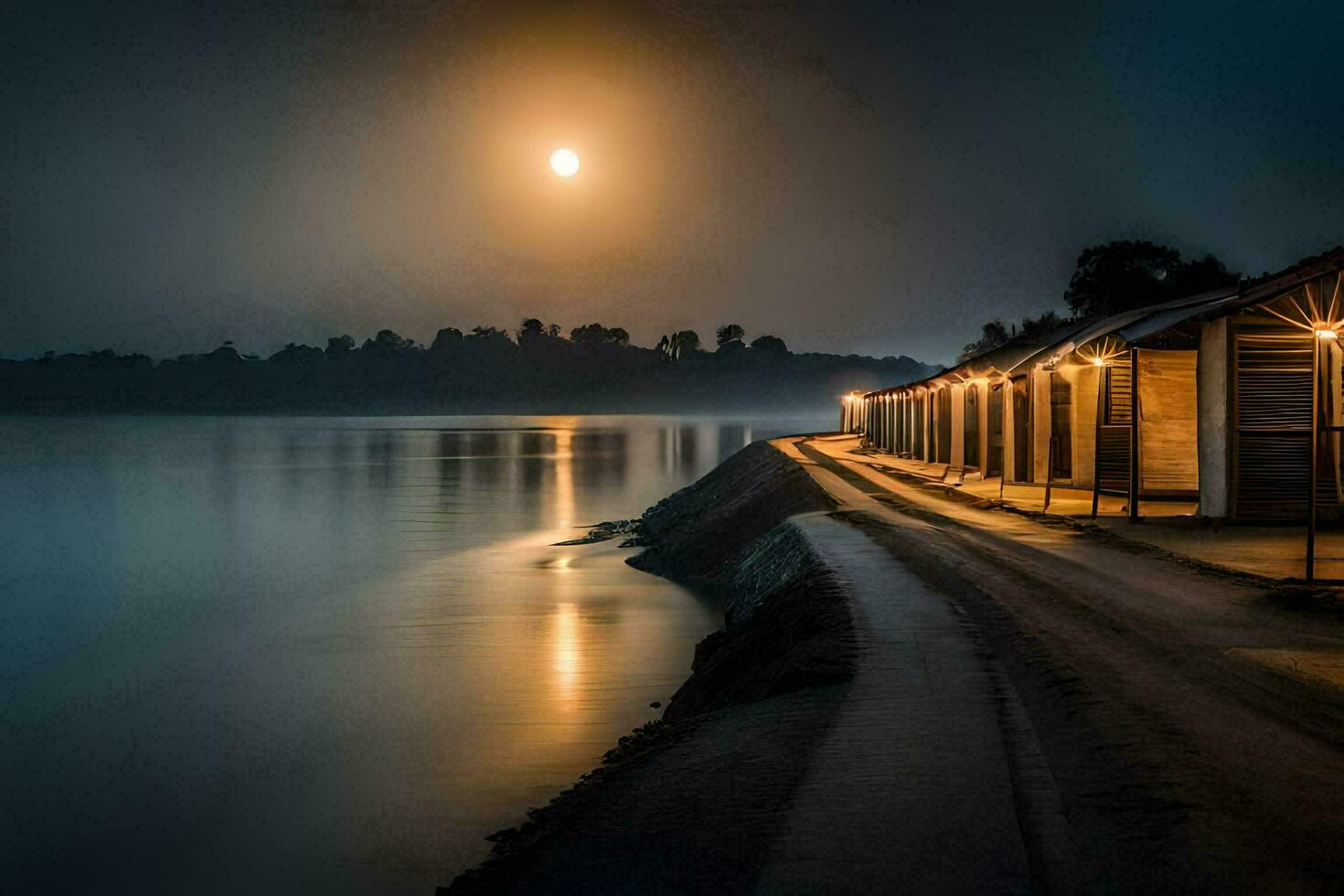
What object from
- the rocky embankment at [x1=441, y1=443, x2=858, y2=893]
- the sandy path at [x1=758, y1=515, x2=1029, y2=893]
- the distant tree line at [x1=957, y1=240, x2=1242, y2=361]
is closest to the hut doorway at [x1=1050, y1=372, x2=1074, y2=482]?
the rocky embankment at [x1=441, y1=443, x2=858, y2=893]

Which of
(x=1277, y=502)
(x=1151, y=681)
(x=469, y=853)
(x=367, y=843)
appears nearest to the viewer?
(x=1151, y=681)

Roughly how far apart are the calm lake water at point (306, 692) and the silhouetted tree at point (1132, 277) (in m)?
48.9

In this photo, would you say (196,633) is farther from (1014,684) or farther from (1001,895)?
(1001,895)

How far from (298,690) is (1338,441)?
16721 mm

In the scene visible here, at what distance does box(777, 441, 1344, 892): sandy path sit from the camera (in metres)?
4.61

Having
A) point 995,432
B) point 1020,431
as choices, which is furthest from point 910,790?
point 995,432

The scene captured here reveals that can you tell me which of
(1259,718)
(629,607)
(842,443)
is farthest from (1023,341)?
(1259,718)

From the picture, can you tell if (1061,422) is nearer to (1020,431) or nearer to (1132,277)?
(1020,431)

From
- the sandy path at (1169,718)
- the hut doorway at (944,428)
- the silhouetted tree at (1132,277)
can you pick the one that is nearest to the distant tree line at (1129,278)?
the silhouetted tree at (1132,277)

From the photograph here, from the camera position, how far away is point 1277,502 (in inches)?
620

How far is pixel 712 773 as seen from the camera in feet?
23.0

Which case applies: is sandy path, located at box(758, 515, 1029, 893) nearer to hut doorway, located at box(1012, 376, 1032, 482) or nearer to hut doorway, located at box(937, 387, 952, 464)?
hut doorway, located at box(1012, 376, 1032, 482)

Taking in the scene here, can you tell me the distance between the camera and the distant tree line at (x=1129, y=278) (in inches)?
2564

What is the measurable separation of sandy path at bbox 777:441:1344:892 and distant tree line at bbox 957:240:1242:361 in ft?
184
